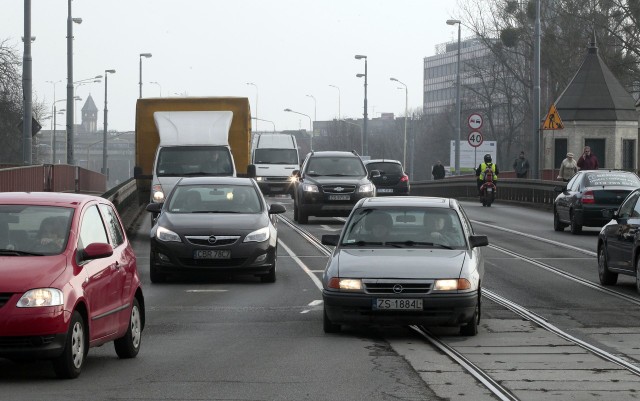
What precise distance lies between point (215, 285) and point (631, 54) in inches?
1893

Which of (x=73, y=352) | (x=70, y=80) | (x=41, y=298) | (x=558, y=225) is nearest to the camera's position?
(x=41, y=298)

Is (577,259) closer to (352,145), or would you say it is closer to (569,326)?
(569,326)

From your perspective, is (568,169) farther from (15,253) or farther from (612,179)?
(15,253)

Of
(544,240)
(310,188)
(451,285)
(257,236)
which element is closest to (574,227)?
(544,240)

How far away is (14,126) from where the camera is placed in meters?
80.5

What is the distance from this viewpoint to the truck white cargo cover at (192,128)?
100 ft

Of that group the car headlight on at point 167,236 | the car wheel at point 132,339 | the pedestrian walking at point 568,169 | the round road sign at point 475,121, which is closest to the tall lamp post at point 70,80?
the round road sign at point 475,121

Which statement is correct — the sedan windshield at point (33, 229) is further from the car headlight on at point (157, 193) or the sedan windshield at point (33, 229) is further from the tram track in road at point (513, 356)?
the car headlight on at point (157, 193)

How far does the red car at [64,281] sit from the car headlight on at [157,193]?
16.3 m

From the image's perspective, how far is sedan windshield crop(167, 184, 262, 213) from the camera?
20.7 metres

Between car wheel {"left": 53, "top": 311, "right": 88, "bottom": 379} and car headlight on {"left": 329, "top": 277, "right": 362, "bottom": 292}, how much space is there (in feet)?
10.6

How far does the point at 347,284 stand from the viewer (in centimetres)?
1333

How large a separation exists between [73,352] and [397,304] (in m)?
3.71

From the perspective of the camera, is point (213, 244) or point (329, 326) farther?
point (213, 244)
